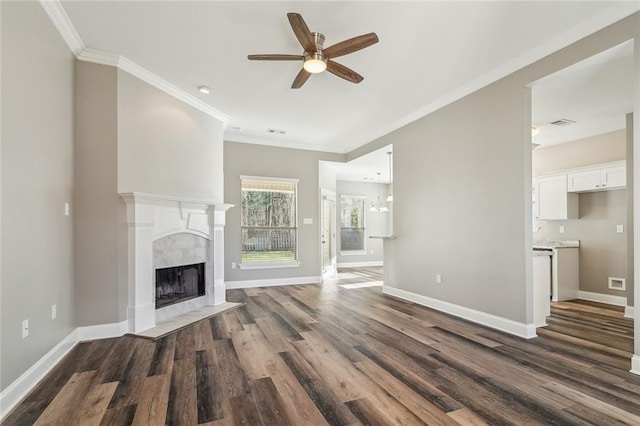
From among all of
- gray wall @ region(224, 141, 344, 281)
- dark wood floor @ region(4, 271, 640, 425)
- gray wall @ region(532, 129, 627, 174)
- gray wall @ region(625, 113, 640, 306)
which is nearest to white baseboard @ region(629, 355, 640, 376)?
dark wood floor @ region(4, 271, 640, 425)

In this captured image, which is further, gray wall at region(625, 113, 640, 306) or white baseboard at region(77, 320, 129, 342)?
gray wall at region(625, 113, 640, 306)

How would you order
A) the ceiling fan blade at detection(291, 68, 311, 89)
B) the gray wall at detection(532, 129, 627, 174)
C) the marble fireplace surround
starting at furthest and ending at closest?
the gray wall at detection(532, 129, 627, 174)
the marble fireplace surround
the ceiling fan blade at detection(291, 68, 311, 89)

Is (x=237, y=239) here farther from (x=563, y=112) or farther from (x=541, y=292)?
(x=563, y=112)

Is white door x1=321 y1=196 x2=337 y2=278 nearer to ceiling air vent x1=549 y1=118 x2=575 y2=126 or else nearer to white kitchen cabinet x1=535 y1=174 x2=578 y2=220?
white kitchen cabinet x1=535 y1=174 x2=578 y2=220

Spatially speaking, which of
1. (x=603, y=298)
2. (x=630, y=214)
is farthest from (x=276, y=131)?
(x=603, y=298)

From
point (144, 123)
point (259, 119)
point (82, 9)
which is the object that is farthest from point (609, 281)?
point (82, 9)

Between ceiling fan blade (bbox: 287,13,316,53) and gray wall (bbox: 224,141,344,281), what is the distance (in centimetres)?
398

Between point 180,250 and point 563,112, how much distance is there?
584 cm

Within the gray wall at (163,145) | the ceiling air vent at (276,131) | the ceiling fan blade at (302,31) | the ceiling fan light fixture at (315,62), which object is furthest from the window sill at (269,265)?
the ceiling fan blade at (302,31)

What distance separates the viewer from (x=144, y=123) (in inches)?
151

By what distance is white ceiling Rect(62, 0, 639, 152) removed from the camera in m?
2.69

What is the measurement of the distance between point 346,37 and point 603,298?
6.01m

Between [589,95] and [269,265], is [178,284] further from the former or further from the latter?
[589,95]

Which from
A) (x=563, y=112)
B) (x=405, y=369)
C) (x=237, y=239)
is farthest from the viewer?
(x=237, y=239)
